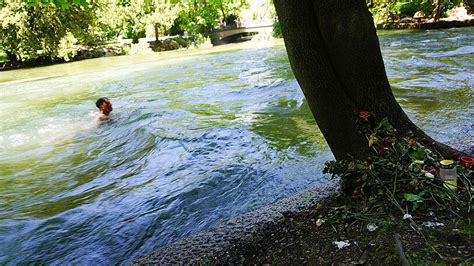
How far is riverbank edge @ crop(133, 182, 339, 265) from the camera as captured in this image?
308 cm

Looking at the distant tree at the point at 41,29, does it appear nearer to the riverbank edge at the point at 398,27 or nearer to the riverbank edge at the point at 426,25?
the riverbank edge at the point at 398,27

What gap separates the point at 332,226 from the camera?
2947 millimetres

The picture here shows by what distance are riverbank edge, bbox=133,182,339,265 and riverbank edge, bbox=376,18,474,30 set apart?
23.2 meters

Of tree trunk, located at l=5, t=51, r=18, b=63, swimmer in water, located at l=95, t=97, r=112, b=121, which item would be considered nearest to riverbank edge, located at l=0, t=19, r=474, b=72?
tree trunk, located at l=5, t=51, r=18, b=63

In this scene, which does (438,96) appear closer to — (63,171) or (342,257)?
(342,257)

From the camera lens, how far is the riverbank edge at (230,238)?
10.1ft

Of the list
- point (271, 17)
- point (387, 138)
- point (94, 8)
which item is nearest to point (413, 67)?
point (387, 138)

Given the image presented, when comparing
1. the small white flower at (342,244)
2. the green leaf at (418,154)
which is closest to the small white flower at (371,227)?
the small white flower at (342,244)

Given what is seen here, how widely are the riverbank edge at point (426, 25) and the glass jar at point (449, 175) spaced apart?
23435mm

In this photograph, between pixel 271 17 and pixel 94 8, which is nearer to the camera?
pixel 94 8

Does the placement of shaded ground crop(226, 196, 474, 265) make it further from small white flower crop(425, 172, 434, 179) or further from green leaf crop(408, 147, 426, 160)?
green leaf crop(408, 147, 426, 160)

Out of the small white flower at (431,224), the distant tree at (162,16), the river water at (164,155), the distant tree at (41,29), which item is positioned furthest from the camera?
the distant tree at (162,16)

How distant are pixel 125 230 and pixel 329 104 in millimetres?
2608

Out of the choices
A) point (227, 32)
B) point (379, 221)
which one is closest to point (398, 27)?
point (227, 32)
